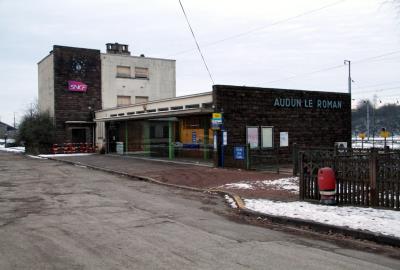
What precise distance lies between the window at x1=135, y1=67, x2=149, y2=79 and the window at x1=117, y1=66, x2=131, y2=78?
831mm

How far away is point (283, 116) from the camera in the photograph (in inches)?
1049

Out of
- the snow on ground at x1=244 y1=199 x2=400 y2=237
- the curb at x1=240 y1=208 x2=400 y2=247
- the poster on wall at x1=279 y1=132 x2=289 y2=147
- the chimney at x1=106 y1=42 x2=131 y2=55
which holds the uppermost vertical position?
the chimney at x1=106 y1=42 x2=131 y2=55

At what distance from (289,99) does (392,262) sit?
20.4 meters

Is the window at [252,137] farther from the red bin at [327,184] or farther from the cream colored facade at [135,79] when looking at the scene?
the cream colored facade at [135,79]

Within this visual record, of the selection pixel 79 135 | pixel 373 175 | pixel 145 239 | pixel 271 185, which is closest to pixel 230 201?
pixel 271 185

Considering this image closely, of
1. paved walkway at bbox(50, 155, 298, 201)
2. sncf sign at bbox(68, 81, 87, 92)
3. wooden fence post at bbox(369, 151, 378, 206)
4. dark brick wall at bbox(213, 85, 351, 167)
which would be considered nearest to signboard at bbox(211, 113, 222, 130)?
dark brick wall at bbox(213, 85, 351, 167)

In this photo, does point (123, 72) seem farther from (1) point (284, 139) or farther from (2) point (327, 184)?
(2) point (327, 184)

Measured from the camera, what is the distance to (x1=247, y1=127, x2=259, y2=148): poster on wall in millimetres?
25014

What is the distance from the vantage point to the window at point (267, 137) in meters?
25.8

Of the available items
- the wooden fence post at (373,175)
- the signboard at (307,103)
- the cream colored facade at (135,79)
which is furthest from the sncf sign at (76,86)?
the wooden fence post at (373,175)

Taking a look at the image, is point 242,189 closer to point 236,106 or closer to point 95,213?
point 95,213

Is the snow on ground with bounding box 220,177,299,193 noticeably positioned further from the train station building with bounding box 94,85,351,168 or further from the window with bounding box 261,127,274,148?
the window with bounding box 261,127,274,148

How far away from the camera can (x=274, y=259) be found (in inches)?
268

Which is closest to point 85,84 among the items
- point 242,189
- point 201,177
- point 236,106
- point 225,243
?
point 236,106
